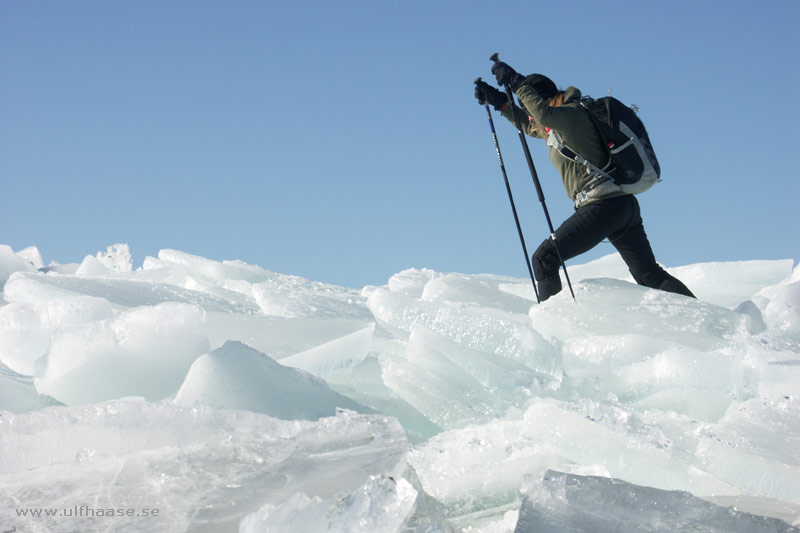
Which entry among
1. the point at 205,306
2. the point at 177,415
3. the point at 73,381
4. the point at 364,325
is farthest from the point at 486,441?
the point at 205,306

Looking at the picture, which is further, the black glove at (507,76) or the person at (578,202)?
the black glove at (507,76)

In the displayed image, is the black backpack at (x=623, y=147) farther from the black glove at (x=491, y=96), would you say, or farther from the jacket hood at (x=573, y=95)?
the black glove at (x=491, y=96)

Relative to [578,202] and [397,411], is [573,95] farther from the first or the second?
[397,411]

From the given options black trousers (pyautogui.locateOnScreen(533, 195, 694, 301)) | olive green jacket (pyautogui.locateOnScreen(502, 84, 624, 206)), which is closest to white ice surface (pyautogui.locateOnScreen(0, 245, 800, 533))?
black trousers (pyautogui.locateOnScreen(533, 195, 694, 301))

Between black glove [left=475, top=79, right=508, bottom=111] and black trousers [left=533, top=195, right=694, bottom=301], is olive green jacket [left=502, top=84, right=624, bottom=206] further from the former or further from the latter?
black glove [left=475, top=79, right=508, bottom=111]

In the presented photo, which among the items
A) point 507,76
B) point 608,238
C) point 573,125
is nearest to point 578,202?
point 608,238

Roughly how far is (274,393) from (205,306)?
2.04 metres

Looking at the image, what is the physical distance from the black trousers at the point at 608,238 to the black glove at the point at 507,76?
2.94ft

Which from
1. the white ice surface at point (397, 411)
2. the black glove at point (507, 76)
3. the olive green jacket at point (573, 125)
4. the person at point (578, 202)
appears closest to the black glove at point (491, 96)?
the person at point (578, 202)

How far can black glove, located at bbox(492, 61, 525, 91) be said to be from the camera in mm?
4546

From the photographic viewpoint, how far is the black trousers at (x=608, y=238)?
14.5 feet

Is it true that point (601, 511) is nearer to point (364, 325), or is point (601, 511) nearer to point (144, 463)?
point (144, 463)

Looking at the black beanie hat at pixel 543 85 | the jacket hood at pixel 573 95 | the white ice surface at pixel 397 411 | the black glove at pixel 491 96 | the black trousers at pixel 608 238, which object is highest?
the black glove at pixel 491 96

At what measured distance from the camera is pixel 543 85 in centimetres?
450
